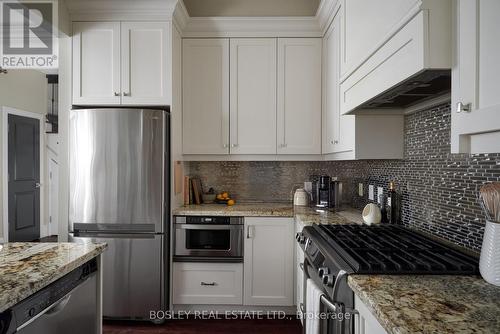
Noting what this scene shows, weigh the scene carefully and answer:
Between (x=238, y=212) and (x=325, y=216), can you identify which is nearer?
(x=325, y=216)

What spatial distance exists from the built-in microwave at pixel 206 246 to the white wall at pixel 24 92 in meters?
3.48

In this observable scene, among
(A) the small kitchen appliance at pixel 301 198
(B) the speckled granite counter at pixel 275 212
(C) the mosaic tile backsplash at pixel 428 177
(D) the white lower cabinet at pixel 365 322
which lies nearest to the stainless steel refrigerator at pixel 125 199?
(B) the speckled granite counter at pixel 275 212

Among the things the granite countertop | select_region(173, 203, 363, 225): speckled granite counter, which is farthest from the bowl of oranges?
the granite countertop

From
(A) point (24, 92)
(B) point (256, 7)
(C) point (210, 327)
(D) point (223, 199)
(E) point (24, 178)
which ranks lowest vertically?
(C) point (210, 327)

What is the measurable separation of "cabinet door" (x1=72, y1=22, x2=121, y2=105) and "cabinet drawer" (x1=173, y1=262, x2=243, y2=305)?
150 centimetres

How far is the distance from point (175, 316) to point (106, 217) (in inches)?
38.9

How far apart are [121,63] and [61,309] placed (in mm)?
1998

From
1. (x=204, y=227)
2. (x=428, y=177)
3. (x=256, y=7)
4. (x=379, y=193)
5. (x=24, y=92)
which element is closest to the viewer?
(x=428, y=177)

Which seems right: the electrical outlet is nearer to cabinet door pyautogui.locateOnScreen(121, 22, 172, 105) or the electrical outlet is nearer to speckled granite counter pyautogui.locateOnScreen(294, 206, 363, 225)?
speckled granite counter pyautogui.locateOnScreen(294, 206, 363, 225)

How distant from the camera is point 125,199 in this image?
2.41m

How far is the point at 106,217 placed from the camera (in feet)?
7.97

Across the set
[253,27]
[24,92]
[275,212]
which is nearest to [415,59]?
[275,212]

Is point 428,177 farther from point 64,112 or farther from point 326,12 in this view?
point 64,112

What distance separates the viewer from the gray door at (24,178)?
455 cm
